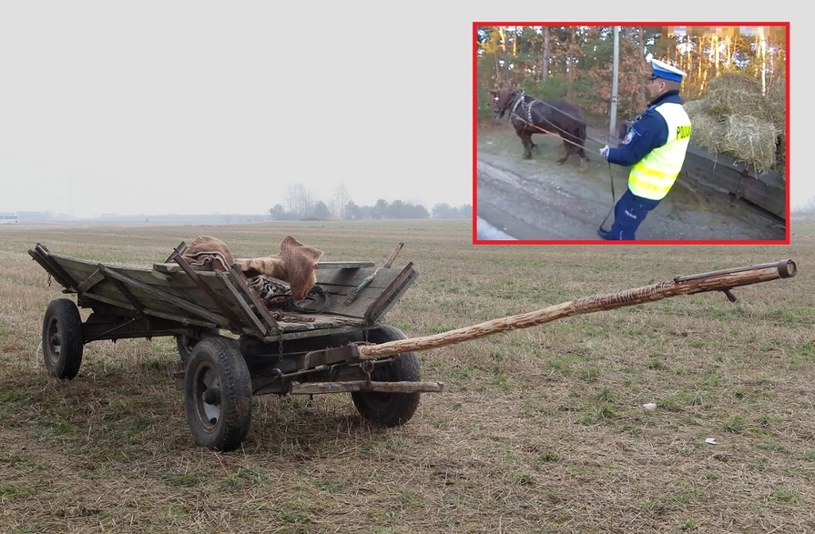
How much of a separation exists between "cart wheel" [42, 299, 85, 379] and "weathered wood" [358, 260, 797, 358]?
3749 mm

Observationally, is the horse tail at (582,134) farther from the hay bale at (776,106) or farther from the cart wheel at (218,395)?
the cart wheel at (218,395)

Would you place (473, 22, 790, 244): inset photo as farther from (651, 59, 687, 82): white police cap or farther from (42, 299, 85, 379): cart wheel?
(42, 299, 85, 379): cart wheel

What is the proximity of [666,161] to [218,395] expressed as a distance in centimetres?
588

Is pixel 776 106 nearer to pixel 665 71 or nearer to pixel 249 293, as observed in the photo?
pixel 665 71

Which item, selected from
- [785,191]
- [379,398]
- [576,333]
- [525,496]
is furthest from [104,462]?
[785,191]

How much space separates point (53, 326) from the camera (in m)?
7.40

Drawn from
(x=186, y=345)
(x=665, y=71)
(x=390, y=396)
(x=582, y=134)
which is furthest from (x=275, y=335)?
(x=665, y=71)

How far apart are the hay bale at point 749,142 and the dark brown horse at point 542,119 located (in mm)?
1668

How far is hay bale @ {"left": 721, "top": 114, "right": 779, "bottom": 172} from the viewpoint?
338 inches

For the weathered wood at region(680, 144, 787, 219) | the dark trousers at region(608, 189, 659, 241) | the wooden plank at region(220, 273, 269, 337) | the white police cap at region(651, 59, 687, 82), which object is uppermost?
the white police cap at region(651, 59, 687, 82)

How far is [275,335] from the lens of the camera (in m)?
5.12

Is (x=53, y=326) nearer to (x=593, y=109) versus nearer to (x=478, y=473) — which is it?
(x=478, y=473)

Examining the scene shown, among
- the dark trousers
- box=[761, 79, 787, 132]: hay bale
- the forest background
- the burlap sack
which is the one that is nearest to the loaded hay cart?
the burlap sack

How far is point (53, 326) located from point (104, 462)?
3.03 metres
